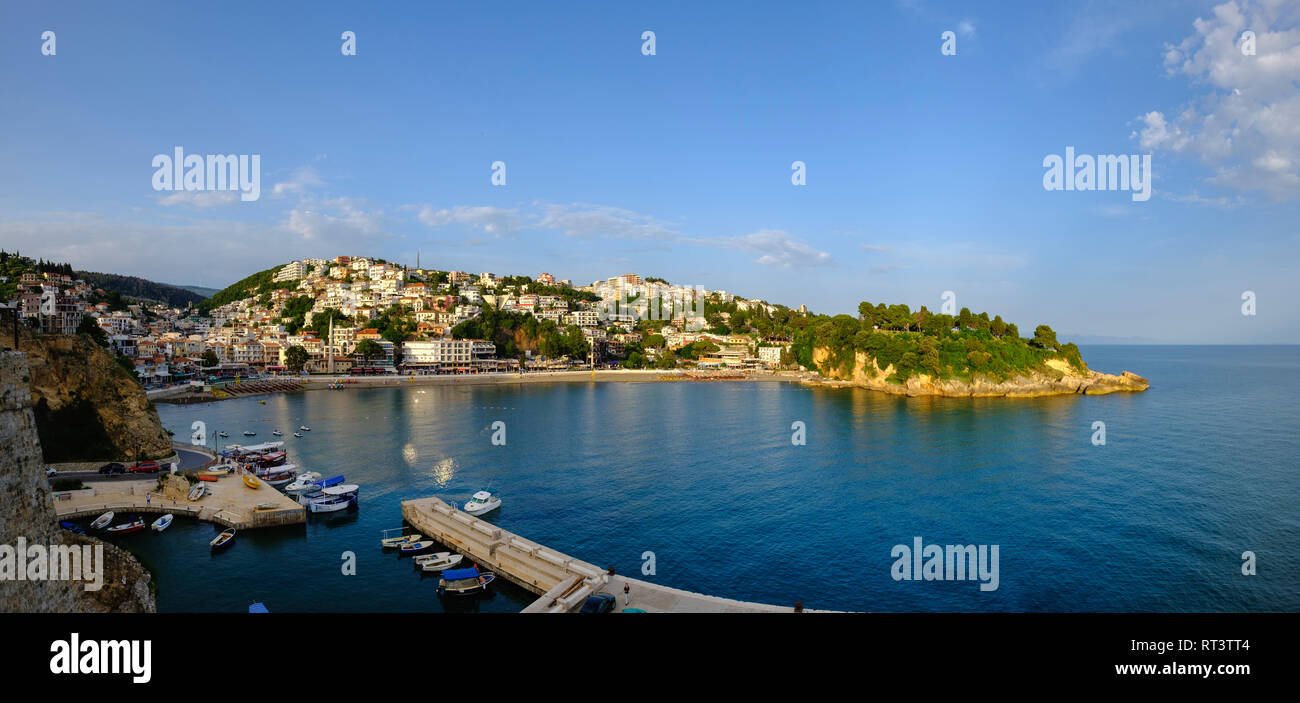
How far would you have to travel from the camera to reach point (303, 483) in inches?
757

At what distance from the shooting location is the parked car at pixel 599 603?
10.0 meters

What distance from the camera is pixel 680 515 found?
16.9 meters

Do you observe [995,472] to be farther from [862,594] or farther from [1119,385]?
[1119,385]

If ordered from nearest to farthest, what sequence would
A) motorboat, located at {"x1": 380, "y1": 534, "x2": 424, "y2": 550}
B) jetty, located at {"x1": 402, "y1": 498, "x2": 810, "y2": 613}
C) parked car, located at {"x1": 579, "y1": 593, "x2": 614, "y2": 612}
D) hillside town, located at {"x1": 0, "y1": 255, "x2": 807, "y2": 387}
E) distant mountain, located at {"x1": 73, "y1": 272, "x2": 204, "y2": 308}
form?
parked car, located at {"x1": 579, "y1": 593, "x2": 614, "y2": 612}, jetty, located at {"x1": 402, "y1": 498, "x2": 810, "y2": 613}, motorboat, located at {"x1": 380, "y1": 534, "x2": 424, "y2": 550}, hillside town, located at {"x1": 0, "y1": 255, "x2": 807, "y2": 387}, distant mountain, located at {"x1": 73, "y1": 272, "x2": 204, "y2": 308}

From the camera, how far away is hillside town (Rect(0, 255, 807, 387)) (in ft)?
173

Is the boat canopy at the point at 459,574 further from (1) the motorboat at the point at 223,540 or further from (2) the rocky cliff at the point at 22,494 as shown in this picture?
(2) the rocky cliff at the point at 22,494

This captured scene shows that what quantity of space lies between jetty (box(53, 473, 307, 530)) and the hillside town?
20.1 meters

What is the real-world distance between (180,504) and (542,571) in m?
11.2

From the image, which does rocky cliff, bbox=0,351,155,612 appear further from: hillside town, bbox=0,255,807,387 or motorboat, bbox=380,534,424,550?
hillside town, bbox=0,255,807,387

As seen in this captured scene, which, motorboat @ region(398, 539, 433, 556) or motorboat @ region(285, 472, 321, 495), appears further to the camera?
motorboat @ region(285, 472, 321, 495)

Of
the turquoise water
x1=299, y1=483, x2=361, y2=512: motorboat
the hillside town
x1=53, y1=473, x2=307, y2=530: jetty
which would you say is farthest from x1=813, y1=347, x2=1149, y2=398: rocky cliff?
x1=53, y1=473, x2=307, y2=530: jetty

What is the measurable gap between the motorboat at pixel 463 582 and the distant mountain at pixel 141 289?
117 meters

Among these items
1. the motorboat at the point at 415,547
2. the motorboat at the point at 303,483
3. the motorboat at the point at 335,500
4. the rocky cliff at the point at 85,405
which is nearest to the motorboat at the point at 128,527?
the motorboat at the point at 335,500
